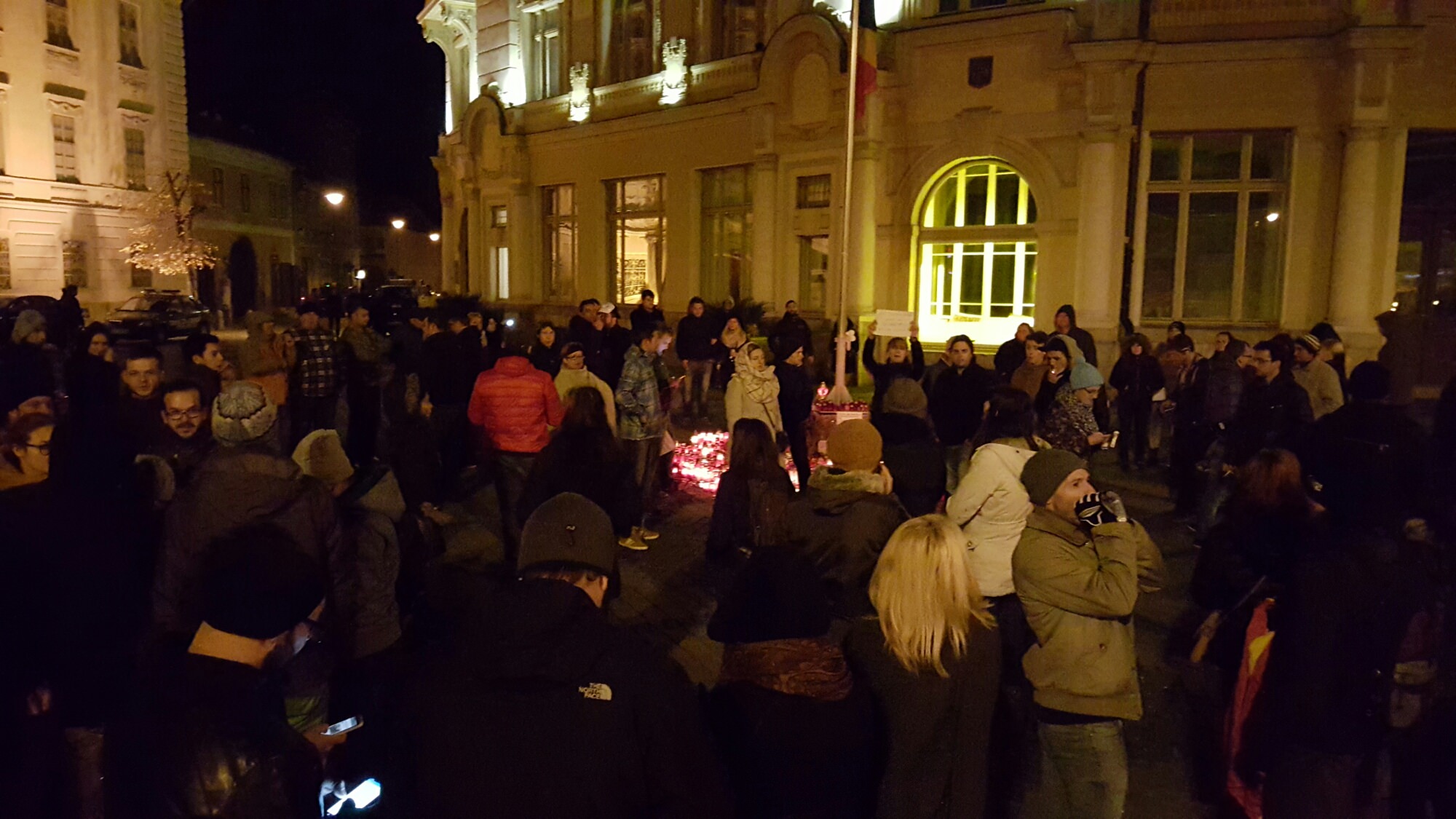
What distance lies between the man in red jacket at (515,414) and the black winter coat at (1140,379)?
7032mm

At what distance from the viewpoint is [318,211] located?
6091cm

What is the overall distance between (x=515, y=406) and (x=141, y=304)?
29.0 metres

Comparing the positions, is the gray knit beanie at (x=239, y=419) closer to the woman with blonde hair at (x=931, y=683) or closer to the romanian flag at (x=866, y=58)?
the woman with blonde hair at (x=931, y=683)

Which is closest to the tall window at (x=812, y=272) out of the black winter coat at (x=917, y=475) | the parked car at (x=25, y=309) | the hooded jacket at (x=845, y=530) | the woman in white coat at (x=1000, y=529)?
the parked car at (x=25, y=309)

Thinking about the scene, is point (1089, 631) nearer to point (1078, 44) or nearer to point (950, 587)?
point (950, 587)

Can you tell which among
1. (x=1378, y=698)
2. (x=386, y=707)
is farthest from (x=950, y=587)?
(x=386, y=707)

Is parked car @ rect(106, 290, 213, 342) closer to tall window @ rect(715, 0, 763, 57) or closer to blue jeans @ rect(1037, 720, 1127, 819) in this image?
tall window @ rect(715, 0, 763, 57)

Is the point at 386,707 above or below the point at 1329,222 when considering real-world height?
below

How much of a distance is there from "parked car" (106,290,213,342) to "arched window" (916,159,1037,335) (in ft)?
70.1

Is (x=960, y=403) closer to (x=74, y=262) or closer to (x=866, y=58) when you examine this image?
(x=866, y=58)

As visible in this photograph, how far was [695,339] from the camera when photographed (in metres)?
14.5

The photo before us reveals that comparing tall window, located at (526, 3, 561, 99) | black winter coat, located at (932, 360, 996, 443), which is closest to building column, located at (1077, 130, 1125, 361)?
black winter coat, located at (932, 360, 996, 443)

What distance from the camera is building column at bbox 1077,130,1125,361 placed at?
15891 mm

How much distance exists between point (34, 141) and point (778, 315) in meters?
28.9
